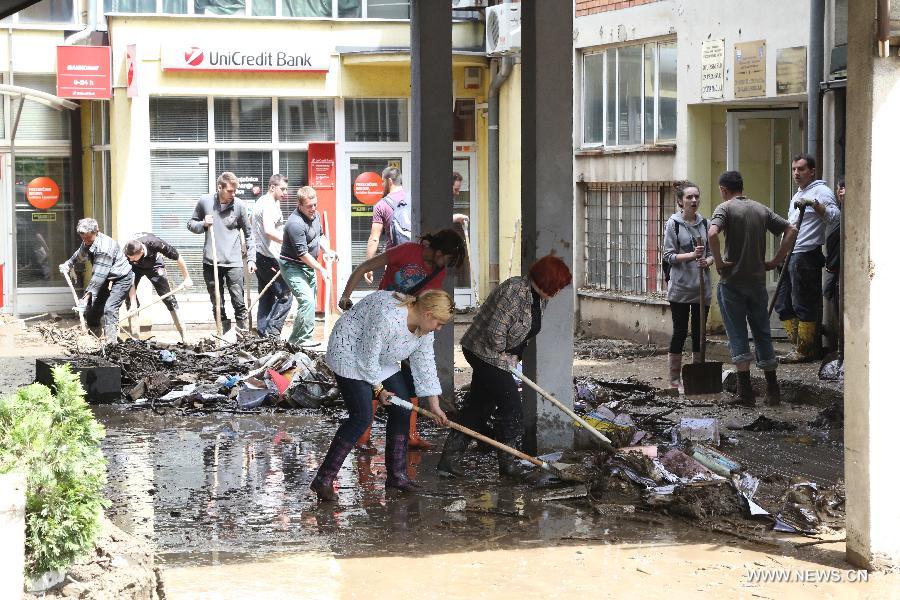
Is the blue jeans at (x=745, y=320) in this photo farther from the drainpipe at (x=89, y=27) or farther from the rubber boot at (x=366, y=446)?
the drainpipe at (x=89, y=27)

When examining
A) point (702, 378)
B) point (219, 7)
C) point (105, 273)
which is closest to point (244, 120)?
point (219, 7)

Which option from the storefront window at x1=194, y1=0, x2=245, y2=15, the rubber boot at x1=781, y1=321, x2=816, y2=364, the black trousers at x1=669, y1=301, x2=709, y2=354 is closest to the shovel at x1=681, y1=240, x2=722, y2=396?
the black trousers at x1=669, y1=301, x2=709, y2=354

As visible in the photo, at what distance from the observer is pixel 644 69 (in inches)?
703

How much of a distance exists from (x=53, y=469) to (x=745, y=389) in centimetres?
754

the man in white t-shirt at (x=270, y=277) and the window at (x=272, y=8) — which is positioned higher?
the window at (x=272, y=8)

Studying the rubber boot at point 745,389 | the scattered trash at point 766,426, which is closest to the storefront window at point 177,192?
the rubber boot at point 745,389

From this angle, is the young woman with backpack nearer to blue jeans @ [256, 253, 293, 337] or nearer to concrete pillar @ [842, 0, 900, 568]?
blue jeans @ [256, 253, 293, 337]

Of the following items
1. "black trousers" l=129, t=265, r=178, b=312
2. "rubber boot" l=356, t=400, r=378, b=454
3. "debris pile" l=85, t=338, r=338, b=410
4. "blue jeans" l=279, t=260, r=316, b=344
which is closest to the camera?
"rubber boot" l=356, t=400, r=378, b=454

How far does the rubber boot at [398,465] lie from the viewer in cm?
866

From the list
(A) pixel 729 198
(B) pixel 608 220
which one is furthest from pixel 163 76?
(A) pixel 729 198

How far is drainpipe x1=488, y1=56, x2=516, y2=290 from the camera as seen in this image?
21.3 metres

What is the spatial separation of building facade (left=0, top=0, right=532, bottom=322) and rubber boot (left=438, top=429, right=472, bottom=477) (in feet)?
36.5

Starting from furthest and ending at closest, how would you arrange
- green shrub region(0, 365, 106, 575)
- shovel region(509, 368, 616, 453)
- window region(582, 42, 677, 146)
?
window region(582, 42, 677, 146), shovel region(509, 368, 616, 453), green shrub region(0, 365, 106, 575)

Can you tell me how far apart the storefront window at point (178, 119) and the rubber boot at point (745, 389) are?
37.5 ft
